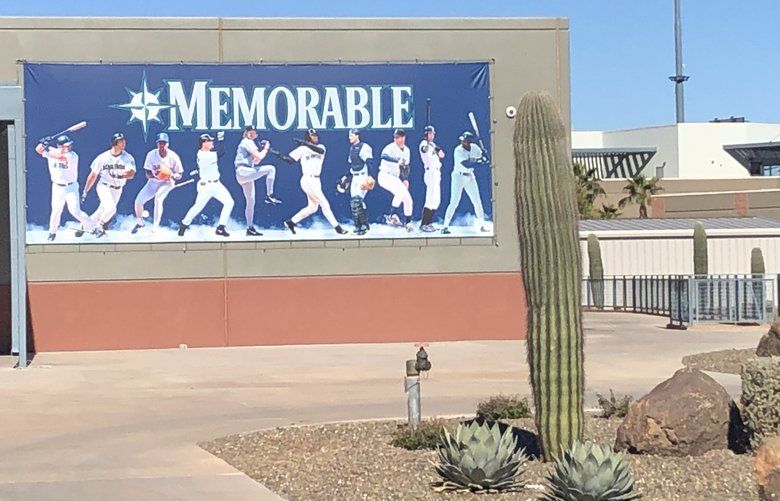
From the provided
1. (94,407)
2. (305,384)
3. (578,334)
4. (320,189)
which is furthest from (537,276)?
(320,189)

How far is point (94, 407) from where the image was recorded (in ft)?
54.9

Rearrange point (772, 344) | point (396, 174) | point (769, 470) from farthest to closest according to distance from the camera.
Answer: point (396, 174)
point (772, 344)
point (769, 470)

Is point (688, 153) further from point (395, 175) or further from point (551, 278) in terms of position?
point (551, 278)

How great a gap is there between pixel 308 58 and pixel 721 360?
435 inches

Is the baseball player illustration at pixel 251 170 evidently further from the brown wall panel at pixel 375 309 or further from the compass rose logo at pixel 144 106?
the compass rose logo at pixel 144 106

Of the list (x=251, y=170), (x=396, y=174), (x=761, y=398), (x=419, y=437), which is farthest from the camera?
(x=396, y=174)

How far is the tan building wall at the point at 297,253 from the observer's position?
85.1 ft

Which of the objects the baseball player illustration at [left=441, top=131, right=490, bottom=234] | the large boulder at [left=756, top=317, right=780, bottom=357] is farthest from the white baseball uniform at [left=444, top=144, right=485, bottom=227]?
the large boulder at [left=756, top=317, right=780, bottom=357]

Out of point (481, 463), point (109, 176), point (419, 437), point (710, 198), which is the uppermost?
point (710, 198)

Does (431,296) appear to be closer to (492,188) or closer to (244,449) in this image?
(492,188)

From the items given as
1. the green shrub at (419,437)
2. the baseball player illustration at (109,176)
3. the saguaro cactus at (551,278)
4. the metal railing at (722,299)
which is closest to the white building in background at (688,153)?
the metal railing at (722,299)

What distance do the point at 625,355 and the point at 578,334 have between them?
13932 mm

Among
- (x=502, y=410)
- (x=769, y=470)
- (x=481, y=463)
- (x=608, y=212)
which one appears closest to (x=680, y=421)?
(x=481, y=463)

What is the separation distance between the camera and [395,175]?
26875 mm
